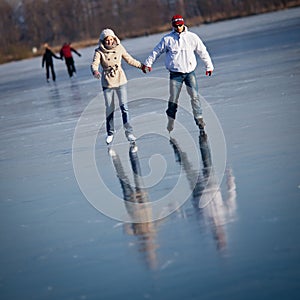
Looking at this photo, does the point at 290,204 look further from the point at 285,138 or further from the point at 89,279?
the point at 285,138

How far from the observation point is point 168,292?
15.5 feet

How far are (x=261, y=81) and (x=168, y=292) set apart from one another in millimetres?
11185

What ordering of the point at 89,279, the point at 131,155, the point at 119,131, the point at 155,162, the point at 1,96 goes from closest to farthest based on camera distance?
the point at 89,279 < the point at 155,162 < the point at 131,155 < the point at 119,131 < the point at 1,96

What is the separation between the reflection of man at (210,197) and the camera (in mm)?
5957

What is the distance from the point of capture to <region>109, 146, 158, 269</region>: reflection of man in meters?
5.66

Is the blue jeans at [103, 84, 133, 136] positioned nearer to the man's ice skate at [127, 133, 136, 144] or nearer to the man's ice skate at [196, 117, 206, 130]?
the man's ice skate at [127, 133, 136, 144]

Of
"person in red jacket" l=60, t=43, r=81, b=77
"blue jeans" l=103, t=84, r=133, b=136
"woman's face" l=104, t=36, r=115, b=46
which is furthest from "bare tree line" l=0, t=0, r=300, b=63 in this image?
"woman's face" l=104, t=36, r=115, b=46

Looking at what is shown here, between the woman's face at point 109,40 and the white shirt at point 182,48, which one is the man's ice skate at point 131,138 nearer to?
the white shirt at point 182,48

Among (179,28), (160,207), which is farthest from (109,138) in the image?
(160,207)

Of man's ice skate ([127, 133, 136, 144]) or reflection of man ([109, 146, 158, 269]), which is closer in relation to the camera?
reflection of man ([109, 146, 158, 269])

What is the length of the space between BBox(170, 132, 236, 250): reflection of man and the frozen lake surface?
0.01 meters

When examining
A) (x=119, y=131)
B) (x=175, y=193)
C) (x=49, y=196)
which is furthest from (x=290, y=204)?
(x=119, y=131)

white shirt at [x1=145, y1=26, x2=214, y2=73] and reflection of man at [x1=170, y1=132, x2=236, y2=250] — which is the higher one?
white shirt at [x1=145, y1=26, x2=214, y2=73]

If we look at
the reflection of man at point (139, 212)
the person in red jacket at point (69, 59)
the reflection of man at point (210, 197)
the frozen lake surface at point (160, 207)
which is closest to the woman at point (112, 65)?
the frozen lake surface at point (160, 207)
